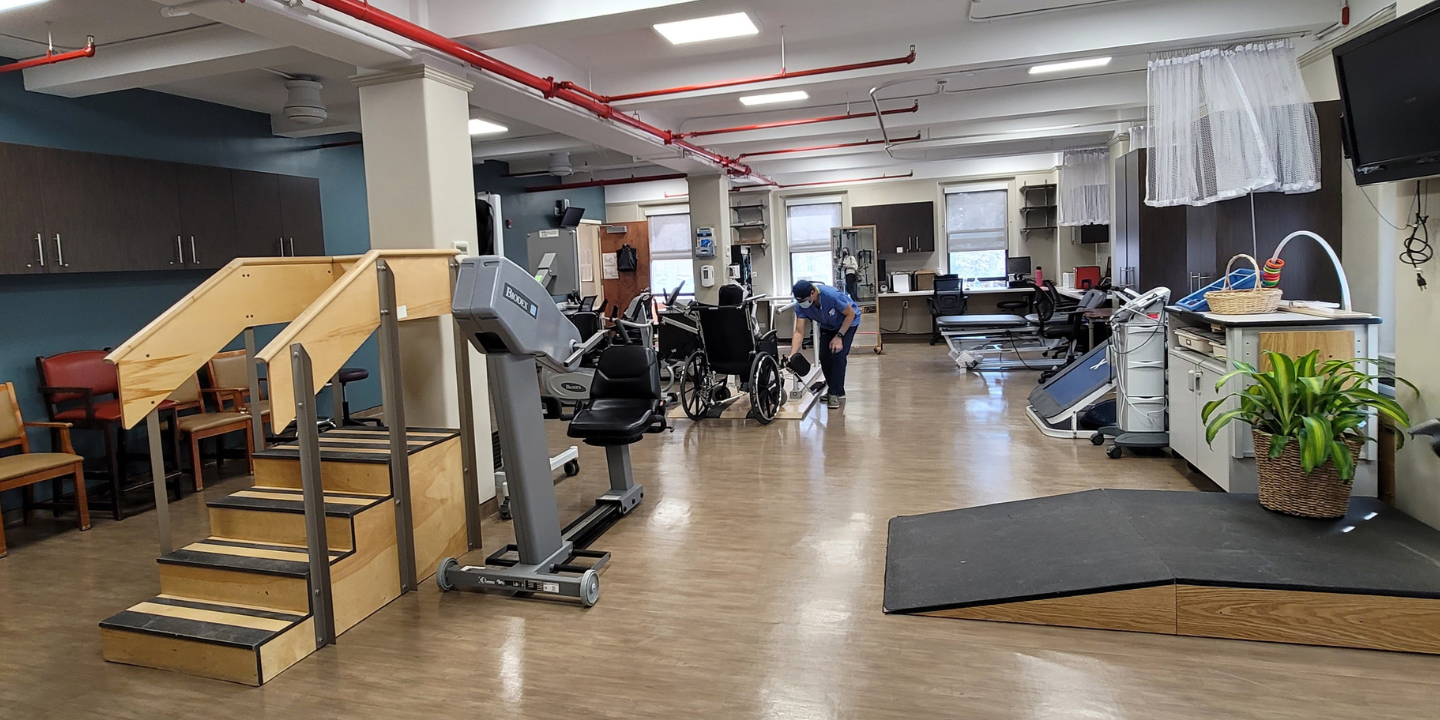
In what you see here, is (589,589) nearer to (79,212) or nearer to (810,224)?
(79,212)

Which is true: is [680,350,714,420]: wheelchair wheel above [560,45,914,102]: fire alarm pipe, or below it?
below

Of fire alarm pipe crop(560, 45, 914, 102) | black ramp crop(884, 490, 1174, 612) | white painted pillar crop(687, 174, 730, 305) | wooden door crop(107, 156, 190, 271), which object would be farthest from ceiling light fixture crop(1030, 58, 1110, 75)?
wooden door crop(107, 156, 190, 271)

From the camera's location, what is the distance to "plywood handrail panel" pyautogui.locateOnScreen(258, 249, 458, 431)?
3.01m

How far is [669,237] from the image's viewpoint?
48.3ft

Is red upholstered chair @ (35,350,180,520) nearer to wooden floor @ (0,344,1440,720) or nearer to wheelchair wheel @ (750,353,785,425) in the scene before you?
wooden floor @ (0,344,1440,720)

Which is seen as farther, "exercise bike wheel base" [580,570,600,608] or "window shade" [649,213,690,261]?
"window shade" [649,213,690,261]

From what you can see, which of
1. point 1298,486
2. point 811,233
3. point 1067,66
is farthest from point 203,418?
point 811,233

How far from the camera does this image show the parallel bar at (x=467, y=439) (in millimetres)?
4070

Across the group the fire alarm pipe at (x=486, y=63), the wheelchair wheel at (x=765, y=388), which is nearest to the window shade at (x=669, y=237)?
the fire alarm pipe at (x=486, y=63)

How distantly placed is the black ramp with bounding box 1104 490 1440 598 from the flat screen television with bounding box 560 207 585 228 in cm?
957

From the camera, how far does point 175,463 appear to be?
226 inches

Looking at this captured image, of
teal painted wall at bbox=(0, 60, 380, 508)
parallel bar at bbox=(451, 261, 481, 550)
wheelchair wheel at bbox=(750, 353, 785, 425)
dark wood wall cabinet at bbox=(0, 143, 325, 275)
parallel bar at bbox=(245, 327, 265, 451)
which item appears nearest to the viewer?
parallel bar at bbox=(451, 261, 481, 550)

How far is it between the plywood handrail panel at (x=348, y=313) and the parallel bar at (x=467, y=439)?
0.13 meters

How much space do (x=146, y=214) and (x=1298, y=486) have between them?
717 cm
